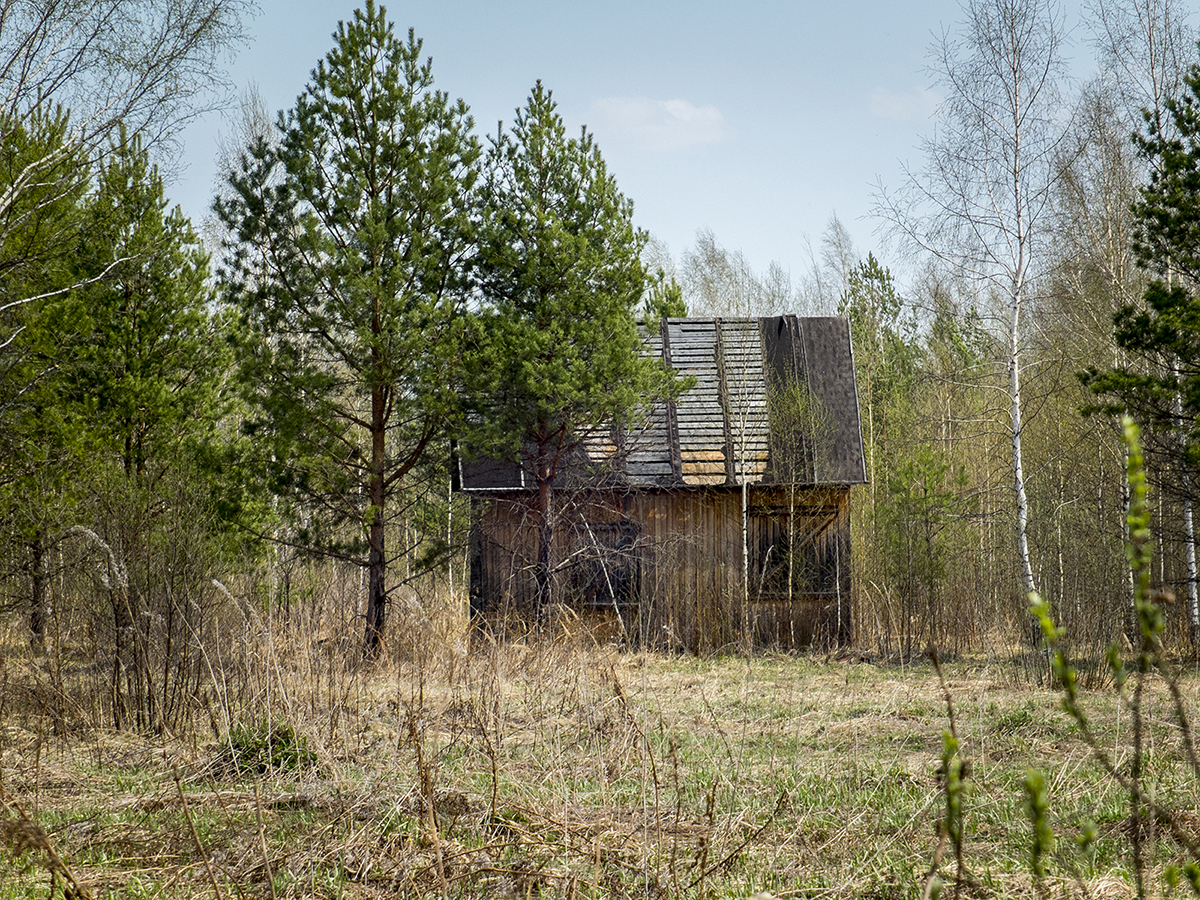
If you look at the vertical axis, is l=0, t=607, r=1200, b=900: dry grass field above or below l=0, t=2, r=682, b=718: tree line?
below

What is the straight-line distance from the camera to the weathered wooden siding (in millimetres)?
17250

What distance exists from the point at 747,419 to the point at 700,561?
9.85 feet

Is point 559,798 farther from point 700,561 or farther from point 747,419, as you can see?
point 747,419

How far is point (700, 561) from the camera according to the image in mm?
17812

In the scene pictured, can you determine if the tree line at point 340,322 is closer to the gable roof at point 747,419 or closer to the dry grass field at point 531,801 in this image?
the gable roof at point 747,419

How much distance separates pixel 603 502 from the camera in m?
17.5

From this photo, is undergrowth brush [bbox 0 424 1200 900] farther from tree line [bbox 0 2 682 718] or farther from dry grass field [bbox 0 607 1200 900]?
tree line [bbox 0 2 682 718]

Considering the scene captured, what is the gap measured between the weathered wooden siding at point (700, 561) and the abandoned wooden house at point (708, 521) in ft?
0.08

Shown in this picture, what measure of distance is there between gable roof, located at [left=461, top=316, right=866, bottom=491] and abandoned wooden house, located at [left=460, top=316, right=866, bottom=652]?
31mm

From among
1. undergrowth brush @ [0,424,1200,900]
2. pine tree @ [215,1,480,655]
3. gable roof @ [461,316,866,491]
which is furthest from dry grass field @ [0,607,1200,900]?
gable roof @ [461,316,866,491]

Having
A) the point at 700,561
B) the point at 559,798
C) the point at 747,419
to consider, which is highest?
the point at 747,419

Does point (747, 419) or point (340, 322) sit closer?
point (340, 322)

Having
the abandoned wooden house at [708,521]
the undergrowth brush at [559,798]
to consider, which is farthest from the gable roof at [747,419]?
the undergrowth brush at [559,798]

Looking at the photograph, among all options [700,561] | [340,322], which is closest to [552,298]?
[340,322]
